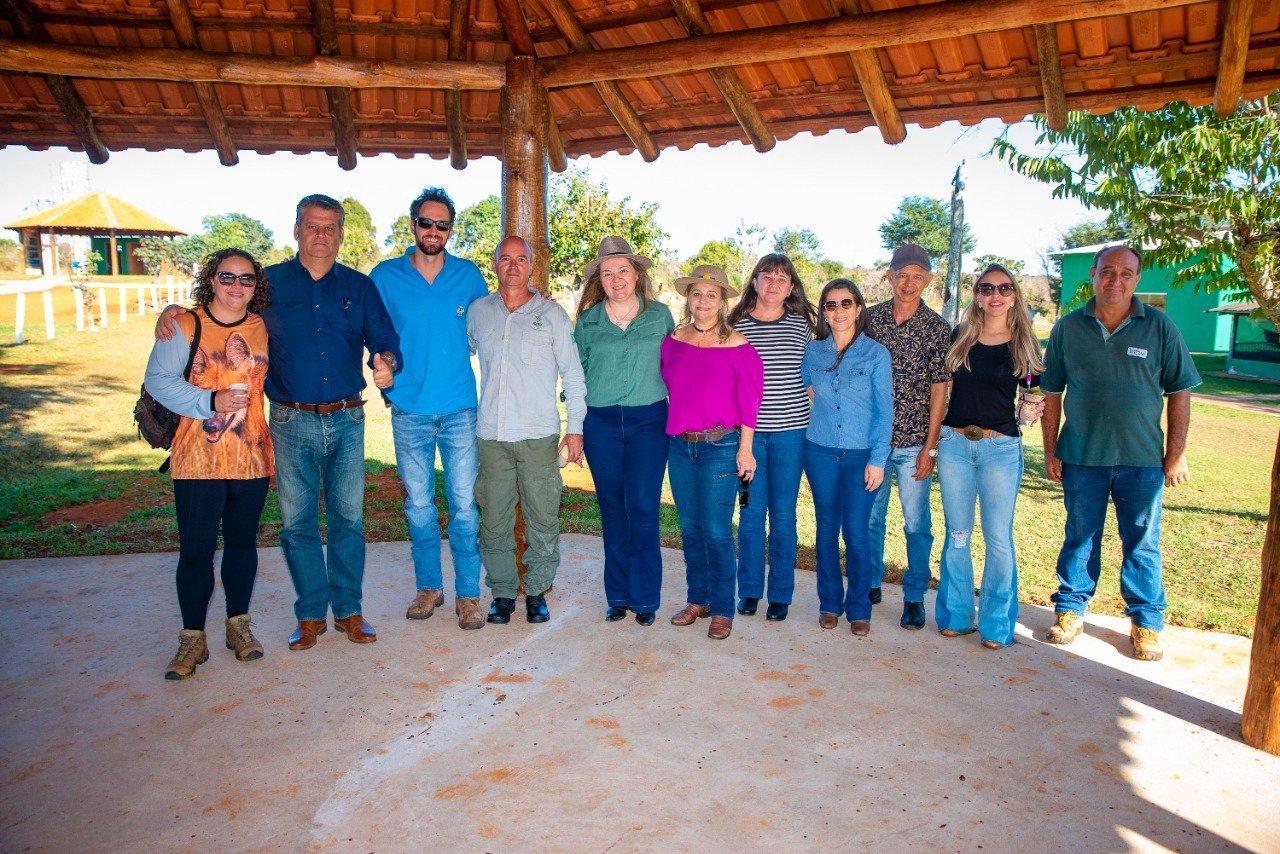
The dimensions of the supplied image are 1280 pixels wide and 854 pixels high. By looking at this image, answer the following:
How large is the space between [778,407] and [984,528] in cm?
129

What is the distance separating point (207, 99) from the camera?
220 inches

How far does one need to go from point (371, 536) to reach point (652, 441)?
3.23m

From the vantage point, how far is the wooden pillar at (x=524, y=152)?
5.16 m

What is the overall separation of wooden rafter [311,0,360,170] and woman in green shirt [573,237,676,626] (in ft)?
7.03

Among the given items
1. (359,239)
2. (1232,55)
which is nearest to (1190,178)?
(1232,55)

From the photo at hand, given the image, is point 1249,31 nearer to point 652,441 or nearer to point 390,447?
point 652,441

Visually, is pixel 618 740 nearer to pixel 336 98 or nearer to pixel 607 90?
pixel 607 90

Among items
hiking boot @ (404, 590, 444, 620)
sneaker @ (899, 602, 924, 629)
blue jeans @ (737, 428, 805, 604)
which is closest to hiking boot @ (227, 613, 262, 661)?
hiking boot @ (404, 590, 444, 620)

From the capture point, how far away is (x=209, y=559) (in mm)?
4117

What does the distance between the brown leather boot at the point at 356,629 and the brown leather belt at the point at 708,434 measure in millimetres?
1944

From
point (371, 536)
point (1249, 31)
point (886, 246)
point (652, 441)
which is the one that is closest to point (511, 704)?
point (652, 441)

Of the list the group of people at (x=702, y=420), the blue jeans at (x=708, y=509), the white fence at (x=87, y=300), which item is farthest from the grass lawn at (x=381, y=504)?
the white fence at (x=87, y=300)

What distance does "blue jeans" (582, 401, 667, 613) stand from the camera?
4645 mm

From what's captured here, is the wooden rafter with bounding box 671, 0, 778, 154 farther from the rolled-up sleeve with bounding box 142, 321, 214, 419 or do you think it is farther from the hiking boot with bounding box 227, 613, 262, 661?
the hiking boot with bounding box 227, 613, 262, 661
